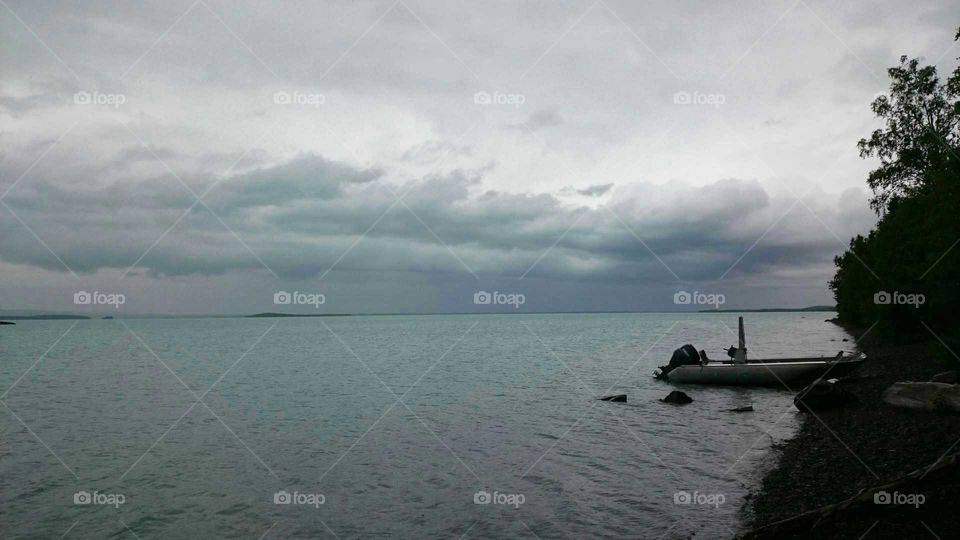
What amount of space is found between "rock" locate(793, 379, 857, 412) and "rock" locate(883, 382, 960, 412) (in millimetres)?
2945

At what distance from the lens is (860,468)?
17578 mm

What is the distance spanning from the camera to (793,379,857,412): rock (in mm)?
28891

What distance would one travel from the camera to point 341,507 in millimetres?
18172

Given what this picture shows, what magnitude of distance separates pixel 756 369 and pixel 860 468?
27516 mm

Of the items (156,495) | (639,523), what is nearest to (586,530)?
(639,523)

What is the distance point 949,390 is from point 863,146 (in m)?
19.0

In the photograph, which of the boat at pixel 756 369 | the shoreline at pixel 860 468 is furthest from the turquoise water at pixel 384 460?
the boat at pixel 756 369

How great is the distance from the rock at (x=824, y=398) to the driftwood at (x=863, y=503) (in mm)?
19839

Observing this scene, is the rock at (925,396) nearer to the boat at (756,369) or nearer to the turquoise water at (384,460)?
the turquoise water at (384,460)

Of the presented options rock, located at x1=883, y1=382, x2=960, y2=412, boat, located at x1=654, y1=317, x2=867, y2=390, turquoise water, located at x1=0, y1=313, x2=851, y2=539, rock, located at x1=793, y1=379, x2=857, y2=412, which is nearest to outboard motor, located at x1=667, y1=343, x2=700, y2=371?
boat, located at x1=654, y1=317, x2=867, y2=390

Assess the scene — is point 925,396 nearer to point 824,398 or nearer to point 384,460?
point 824,398

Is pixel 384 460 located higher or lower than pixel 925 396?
lower

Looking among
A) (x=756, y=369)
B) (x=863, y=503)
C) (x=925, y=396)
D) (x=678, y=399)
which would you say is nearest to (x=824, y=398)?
(x=925, y=396)

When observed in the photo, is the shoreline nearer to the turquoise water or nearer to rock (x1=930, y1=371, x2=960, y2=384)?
the turquoise water
